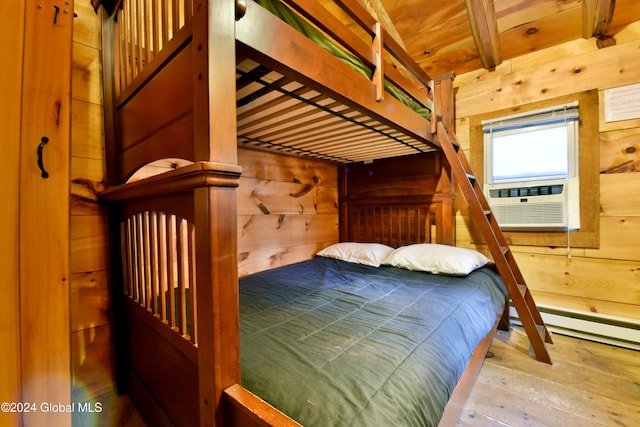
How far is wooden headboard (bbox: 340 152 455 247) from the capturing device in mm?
2428

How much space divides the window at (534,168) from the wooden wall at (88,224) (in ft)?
8.81

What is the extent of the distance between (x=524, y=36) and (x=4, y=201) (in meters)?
2.97

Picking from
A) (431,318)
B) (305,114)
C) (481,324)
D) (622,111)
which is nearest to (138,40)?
(305,114)

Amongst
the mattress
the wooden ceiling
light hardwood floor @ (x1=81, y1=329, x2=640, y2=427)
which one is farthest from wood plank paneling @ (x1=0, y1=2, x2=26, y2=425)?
the wooden ceiling

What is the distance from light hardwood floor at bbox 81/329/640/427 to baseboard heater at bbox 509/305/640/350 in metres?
0.07

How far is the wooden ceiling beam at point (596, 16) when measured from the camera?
5.64 ft

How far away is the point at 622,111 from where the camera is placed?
1.81 metres

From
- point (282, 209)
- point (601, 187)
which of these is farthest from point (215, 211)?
point (601, 187)

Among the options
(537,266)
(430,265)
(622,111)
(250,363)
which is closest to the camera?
(250,363)

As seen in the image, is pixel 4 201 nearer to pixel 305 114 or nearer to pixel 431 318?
pixel 305 114

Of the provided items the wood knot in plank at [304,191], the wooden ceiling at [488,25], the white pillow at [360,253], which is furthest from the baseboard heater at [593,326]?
the wood knot in plank at [304,191]

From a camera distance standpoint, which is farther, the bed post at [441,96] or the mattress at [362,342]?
the bed post at [441,96]

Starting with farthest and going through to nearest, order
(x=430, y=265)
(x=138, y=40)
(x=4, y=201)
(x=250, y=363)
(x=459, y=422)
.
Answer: (x=430, y=265), (x=459, y=422), (x=138, y=40), (x=250, y=363), (x=4, y=201)

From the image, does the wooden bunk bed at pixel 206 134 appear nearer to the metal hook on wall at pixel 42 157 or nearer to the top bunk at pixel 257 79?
the top bunk at pixel 257 79
